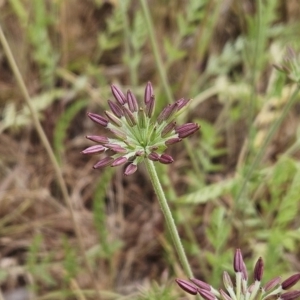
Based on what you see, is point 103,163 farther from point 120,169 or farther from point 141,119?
point 120,169

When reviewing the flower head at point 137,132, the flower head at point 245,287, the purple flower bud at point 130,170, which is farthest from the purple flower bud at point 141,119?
the flower head at point 245,287

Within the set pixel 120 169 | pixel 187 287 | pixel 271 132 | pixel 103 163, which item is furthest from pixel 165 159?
pixel 120 169

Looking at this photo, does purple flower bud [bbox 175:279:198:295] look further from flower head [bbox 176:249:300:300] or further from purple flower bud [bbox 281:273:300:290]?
purple flower bud [bbox 281:273:300:290]

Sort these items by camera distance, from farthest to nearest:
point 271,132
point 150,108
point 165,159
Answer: point 271,132 → point 150,108 → point 165,159

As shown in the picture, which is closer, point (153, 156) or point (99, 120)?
point (153, 156)

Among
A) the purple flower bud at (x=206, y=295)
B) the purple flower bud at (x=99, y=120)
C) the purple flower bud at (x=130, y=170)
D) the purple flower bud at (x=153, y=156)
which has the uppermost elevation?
the purple flower bud at (x=99, y=120)

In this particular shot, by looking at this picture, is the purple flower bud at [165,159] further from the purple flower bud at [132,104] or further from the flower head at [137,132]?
the purple flower bud at [132,104]

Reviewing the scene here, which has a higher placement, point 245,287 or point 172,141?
point 172,141
